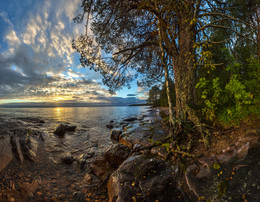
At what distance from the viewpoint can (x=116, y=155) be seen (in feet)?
16.9

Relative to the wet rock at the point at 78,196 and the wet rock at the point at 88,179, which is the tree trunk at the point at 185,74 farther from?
the wet rock at the point at 78,196

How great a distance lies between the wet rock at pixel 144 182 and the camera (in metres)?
2.89

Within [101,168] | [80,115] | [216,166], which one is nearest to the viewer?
[216,166]

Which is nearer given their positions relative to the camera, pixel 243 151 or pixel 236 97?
pixel 243 151

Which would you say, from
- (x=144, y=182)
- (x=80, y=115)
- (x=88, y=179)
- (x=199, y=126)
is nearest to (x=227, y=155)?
(x=199, y=126)

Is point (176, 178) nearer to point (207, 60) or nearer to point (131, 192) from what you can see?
point (131, 192)

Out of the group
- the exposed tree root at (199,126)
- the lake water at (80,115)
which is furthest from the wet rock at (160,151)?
the lake water at (80,115)

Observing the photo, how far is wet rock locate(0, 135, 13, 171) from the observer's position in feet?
13.4

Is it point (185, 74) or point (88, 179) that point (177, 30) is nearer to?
point (185, 74)

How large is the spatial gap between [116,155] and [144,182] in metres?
2.19

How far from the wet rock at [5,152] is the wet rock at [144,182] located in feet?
12.5

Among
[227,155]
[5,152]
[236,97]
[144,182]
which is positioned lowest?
[144,182]

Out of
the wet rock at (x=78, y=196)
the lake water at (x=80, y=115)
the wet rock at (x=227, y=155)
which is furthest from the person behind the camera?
the lake water at (x=80, y=115)

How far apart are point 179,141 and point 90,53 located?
25.2 ft
